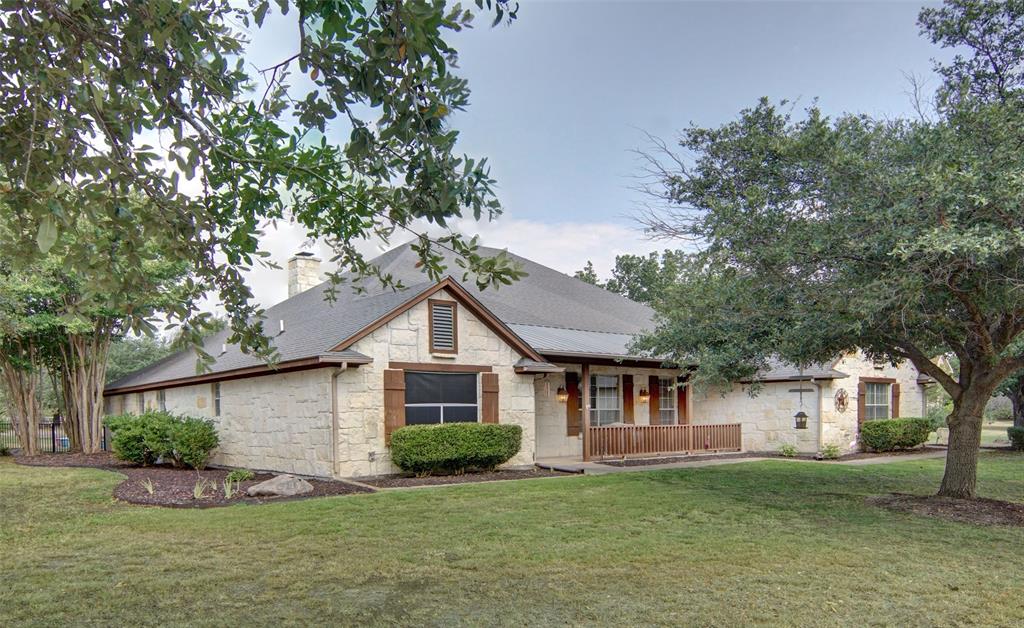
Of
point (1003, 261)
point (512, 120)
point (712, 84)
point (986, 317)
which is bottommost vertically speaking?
point (986, 317)

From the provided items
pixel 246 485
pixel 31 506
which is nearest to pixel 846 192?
pixel 246 485

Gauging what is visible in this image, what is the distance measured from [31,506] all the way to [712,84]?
1392 centimetres

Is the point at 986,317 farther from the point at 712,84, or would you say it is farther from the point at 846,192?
the point at 712,84

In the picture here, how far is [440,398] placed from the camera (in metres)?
13.0

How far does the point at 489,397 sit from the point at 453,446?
1533 millimetres

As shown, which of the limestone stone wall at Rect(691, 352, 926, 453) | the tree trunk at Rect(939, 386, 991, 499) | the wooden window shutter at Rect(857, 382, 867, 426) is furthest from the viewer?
the wooden window shutter at Rect(857, 382, 867, 426)

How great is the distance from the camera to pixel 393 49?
9.87 feet

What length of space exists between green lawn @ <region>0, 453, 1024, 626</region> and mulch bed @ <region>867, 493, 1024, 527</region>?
47 centimetres

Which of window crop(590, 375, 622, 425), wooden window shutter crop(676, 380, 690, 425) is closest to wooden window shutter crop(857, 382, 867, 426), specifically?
wooden window shutter crop(676, 380, 690, 425)

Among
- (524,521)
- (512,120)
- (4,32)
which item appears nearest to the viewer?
(4,32)

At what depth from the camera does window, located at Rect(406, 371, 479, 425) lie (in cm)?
1266

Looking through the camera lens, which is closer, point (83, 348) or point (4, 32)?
point (4, 32)

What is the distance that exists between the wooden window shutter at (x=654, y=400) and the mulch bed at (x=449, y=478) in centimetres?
520

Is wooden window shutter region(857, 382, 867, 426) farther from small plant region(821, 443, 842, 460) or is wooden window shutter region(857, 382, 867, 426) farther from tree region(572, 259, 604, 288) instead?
tree region(572, 259, 604, 288)
